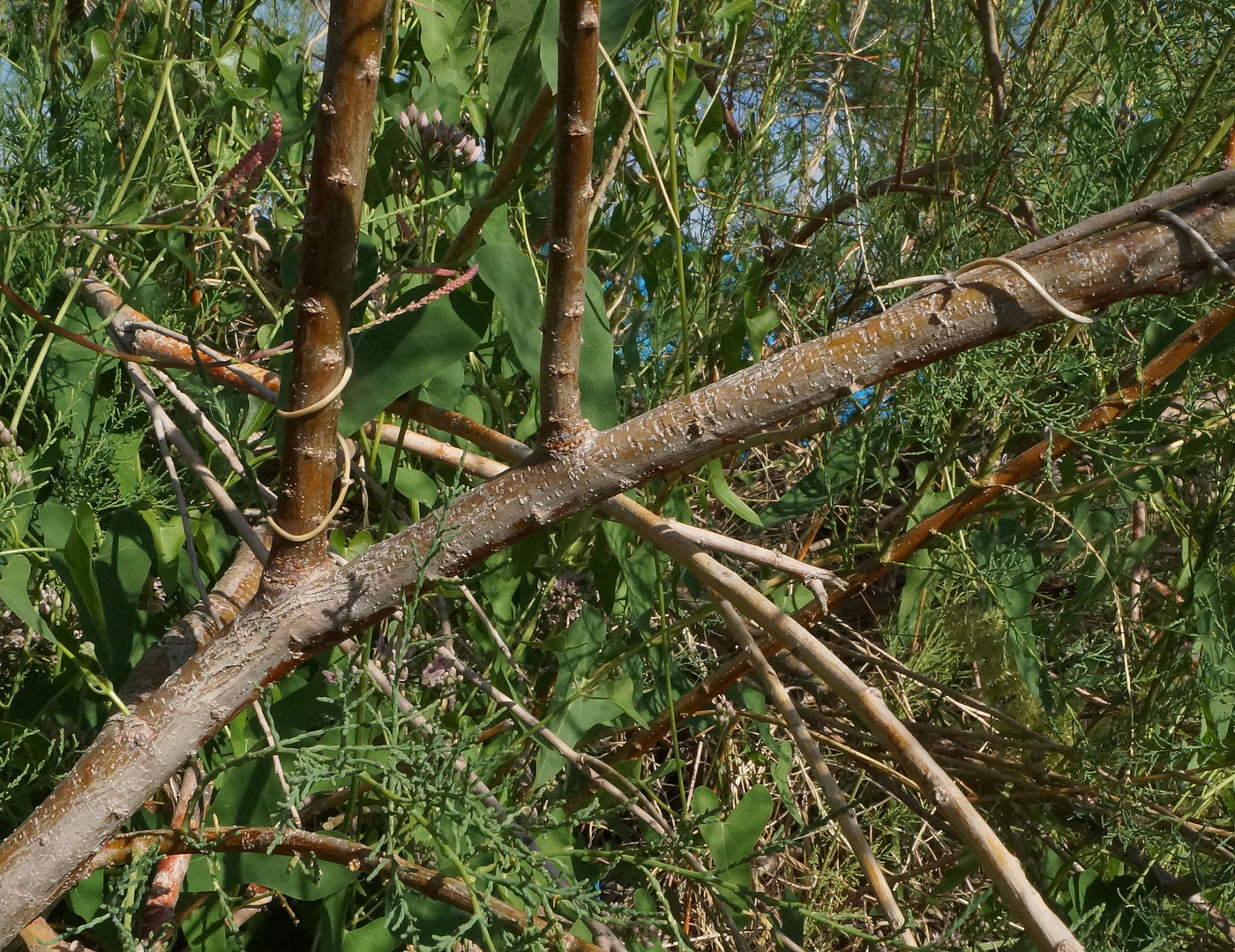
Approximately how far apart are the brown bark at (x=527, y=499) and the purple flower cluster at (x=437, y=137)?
0.27 metres

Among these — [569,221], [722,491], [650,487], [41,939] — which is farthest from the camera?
[650,487]

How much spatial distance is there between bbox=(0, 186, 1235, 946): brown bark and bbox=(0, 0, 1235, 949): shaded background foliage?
0.13 ft

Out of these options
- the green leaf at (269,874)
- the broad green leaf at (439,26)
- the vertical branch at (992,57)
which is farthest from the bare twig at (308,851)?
the vertical branch at (992,57)

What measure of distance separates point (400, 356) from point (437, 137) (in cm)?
21

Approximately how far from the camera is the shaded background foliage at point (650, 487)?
0.55 metres

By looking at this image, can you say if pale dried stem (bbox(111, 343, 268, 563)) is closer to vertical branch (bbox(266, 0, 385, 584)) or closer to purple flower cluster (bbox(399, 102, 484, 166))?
vertical branch (bbox(266, 0, 385, 584))

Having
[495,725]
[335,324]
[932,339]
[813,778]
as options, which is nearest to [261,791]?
[495,725]

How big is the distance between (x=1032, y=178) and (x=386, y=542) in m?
0.72

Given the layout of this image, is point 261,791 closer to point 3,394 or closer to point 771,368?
point 3,394

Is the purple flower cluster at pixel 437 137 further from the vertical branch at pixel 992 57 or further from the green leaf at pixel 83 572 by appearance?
the vertical branch at pixel 992 57

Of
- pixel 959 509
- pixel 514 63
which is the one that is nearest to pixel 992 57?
pixel 959 509

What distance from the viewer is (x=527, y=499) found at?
417 mm

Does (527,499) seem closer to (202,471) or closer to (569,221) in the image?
(569,221)

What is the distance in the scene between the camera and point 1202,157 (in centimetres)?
69
